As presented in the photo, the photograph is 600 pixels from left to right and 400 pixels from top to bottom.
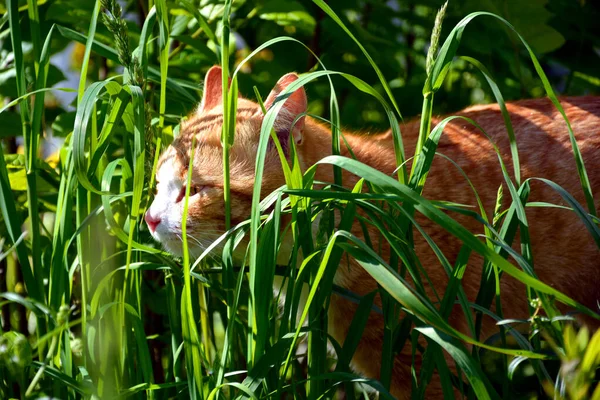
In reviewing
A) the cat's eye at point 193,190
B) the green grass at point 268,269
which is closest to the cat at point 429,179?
the cat's eye at point 193,190

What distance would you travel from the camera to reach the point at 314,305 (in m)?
1.40

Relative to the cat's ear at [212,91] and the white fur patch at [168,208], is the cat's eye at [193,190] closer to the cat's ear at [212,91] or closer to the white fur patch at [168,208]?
the white fur patch at [168,208]

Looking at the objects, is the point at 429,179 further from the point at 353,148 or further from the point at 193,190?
the point at 193,190

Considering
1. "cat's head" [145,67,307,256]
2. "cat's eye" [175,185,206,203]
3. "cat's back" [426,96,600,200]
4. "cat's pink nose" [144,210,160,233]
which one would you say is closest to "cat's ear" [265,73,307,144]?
"cat's head" [145,67,307,256]

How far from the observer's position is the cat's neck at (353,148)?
1945 millimetres

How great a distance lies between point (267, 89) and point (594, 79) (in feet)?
4.33

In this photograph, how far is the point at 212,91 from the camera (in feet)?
6.83

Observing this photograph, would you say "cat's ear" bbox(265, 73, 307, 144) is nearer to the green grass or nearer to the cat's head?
the cat's head

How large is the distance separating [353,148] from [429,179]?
222 millimetres

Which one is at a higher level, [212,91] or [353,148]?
[212,91]

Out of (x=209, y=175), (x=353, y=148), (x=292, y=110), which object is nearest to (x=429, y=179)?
(x=353, y=148)

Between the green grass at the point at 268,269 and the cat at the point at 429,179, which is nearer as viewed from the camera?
the green grass at the point at 268,269

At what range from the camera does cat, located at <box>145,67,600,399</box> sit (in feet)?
6.09

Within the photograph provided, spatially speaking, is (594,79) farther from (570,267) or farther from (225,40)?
(225,40)
